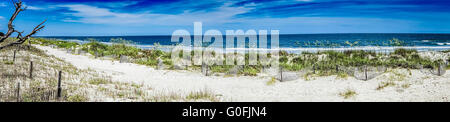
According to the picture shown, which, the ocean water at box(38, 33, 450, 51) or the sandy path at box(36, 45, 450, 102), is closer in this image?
the sandy path at box(36, 45, 450, 102)

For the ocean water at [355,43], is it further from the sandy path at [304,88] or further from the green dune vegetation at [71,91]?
the green dune vegetation at [71,91]

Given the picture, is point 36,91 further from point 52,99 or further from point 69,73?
point 69,73

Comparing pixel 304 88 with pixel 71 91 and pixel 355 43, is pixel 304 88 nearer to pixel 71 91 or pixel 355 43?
pixel 71 91

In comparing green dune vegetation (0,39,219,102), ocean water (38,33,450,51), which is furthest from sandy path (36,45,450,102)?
ocean water (38,33,450,51)

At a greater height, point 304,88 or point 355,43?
point 355,43

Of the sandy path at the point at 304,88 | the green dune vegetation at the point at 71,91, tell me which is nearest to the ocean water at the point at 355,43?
the sandy path at the point at 304,88

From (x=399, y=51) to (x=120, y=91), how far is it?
15.2 metres

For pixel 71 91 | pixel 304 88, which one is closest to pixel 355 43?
pixel 304 88

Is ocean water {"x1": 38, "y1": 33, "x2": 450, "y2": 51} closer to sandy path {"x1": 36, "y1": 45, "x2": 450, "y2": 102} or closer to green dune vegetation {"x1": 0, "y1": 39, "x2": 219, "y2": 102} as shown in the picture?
sandy path {"x1": 36, "y1": 45, "x2": 450, "y2": 102}

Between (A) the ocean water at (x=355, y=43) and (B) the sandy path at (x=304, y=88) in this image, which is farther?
(A) the ocean water at (x=355, y=43)

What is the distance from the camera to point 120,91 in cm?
788

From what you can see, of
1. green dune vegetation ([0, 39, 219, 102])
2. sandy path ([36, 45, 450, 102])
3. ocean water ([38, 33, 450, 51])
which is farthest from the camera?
ocean water ([38, 33, 450, 51])

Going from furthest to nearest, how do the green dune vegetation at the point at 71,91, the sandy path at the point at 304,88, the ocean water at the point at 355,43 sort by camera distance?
the ocean water at the point at 355,43
the sandy path at the point at 304,88
the green dune vegetation at the point at 71,91
